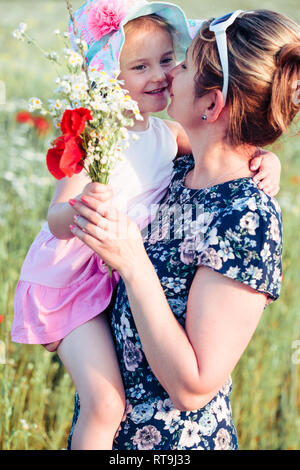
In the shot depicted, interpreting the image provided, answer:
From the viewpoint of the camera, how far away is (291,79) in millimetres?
1645

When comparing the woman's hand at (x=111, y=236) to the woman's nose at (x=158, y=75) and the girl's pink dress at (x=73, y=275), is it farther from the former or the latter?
the woman's nose at (x=158, y=75)

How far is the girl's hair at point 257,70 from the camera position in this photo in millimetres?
1628

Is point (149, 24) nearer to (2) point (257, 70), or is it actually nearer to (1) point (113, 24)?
(1) point (113, 24)

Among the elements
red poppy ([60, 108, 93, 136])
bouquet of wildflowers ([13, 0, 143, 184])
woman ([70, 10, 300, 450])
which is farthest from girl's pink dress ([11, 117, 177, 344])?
red poppy ([60, 108, 93, 136])

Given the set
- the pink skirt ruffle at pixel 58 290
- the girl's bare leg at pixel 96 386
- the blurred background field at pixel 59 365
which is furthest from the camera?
the blurred background field at pixel 59 365

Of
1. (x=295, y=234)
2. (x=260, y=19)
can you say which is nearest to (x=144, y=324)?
(x=260, y=19)

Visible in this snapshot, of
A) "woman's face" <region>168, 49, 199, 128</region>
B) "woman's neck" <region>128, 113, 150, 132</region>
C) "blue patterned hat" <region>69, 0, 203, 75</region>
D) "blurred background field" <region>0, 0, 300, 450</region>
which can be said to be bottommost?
"blurred background field" <region>0, 0, 300, 450</region>

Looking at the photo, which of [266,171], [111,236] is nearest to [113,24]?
[266,171]

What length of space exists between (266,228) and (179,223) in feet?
1.06

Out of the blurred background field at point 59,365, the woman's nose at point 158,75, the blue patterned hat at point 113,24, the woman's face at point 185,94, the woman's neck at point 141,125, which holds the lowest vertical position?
the blurred background field at point 59,365

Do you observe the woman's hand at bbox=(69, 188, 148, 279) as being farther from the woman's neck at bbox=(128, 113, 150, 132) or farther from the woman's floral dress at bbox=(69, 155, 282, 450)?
the woman's neck at bbox=(128, 113, 150, 132)

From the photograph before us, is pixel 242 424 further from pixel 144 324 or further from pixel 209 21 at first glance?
pixel 209 21

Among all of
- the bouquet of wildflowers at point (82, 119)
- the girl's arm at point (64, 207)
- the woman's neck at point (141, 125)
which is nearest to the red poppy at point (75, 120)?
the bouquet of wildflowers at point (82, 119)

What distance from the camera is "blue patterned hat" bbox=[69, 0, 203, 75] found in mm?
2035
